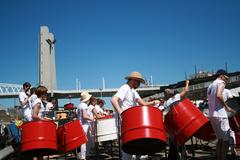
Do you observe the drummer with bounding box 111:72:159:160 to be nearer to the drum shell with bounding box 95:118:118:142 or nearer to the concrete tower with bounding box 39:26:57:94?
the drum shell with bounding box 95:118:118:142

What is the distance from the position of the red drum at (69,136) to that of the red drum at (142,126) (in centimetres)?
158

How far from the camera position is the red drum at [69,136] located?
6.23 metres

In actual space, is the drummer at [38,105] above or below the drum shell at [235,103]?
above

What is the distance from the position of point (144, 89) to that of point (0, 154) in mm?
80236

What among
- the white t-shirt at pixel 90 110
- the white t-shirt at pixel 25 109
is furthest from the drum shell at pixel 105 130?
the white t-shirt at pixel 25 109

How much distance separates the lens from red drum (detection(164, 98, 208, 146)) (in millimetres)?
4949

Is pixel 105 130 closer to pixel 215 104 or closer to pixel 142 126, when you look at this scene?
pixel 215 104

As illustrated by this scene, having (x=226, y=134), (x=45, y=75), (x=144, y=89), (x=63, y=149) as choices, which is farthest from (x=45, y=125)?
(x=144, y=89)

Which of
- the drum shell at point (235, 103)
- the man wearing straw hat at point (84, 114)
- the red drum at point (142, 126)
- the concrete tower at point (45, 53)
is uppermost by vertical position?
the concrete tower at point (45, 53)

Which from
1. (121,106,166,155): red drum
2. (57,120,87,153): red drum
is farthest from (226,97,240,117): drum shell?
(57,120,87,153): red drum

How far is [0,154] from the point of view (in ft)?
20.1

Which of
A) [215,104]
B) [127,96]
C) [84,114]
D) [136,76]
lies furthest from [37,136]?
[215,104]

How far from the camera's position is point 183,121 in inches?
196

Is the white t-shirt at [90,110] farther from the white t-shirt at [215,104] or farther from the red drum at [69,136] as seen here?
the white t-shirt at [215,104]
